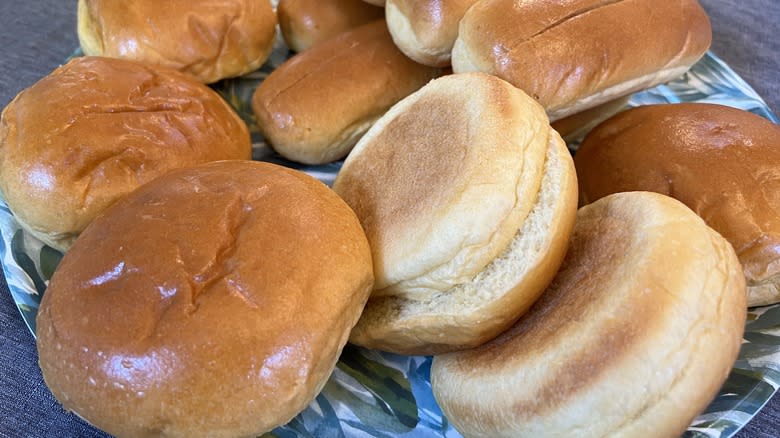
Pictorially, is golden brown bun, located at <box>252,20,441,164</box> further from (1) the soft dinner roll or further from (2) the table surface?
(2) the table surface

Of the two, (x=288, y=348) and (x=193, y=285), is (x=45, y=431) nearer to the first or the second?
(x=193, y=285)

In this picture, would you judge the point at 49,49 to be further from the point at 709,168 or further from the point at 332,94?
the point at 709,168

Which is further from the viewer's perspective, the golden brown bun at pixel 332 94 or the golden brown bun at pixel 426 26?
the golden brown bun at pixel 332 94

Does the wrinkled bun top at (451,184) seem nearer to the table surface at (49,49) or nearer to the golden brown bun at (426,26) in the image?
the golden brown bun at (426,26)

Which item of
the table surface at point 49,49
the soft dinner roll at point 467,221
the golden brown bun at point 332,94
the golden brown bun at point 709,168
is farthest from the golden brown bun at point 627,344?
the table surface at point 49,49

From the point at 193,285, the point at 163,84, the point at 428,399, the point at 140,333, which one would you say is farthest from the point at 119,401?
the point at 163,84
